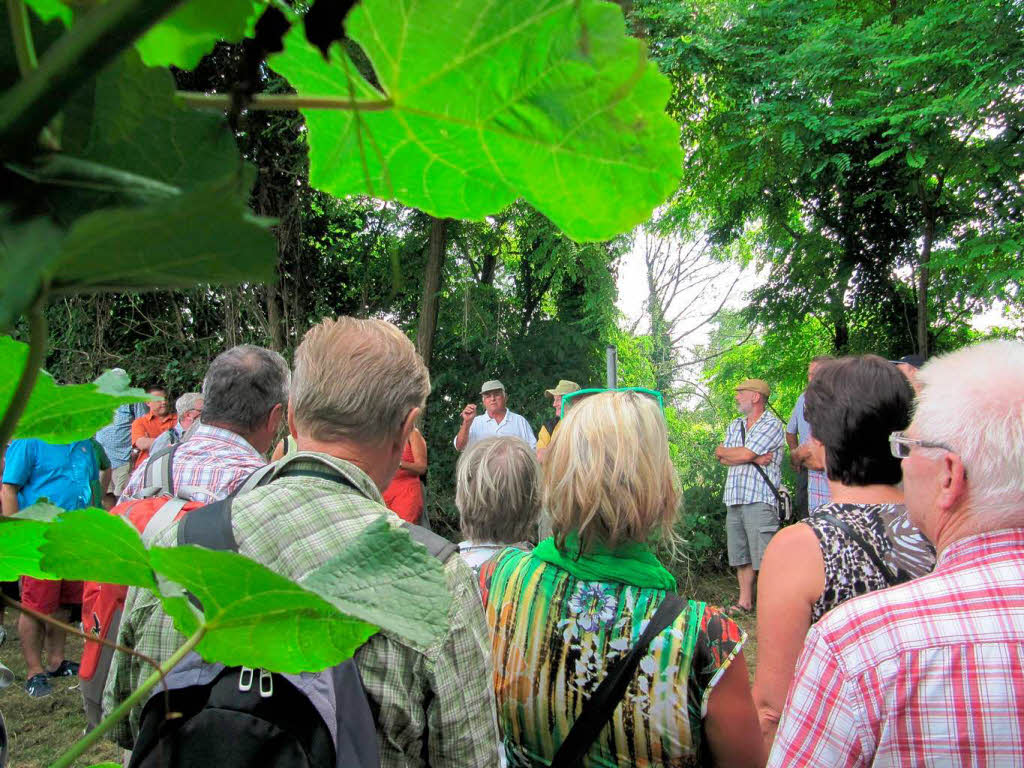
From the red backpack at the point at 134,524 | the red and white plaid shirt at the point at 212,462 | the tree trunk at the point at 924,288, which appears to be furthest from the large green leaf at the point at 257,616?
the tree trunk at the point at 924,288

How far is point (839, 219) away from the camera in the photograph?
876 cm

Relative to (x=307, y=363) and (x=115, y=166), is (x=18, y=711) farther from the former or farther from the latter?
(x=115, y=166)

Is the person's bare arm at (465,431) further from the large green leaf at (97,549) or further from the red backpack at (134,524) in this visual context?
the large green leaf at (97,549)

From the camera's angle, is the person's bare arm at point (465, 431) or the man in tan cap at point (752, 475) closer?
the man in tan cap at point (752, 475)

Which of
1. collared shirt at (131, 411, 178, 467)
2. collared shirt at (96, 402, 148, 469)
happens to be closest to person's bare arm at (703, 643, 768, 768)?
collared shirt at (131, 411, 178, 467)

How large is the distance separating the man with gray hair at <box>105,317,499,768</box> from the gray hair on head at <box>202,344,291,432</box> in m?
0.89

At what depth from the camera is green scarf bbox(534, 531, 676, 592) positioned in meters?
1.72

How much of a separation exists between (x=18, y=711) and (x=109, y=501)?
245 centimetres

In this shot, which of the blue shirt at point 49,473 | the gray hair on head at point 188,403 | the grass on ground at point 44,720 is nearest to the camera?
the grass on ground at point 44,720

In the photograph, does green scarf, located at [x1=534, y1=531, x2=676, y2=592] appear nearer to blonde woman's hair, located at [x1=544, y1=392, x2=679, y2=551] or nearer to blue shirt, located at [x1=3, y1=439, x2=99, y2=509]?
blonde woman's hair, located at [x1=544, y1=392, x2=679, y2=551]

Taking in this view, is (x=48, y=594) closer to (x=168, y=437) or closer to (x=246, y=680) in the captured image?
(x=168, y=437)

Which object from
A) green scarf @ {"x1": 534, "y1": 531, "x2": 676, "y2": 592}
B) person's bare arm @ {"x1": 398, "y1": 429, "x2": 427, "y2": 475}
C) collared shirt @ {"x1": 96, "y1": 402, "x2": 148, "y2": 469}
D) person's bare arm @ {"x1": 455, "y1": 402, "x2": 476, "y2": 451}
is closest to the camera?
green scarf @ {"x1": 534, "y1": 531, "x2": 676, "y2": 592}

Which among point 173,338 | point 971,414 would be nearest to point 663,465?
point 971,414

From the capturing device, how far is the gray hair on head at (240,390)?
238 centimetres
